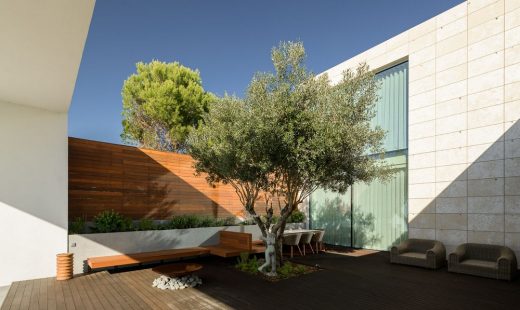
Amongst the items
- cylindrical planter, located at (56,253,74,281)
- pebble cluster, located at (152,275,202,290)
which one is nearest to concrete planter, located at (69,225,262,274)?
cylindrical planter, located at (56,253,74,281)

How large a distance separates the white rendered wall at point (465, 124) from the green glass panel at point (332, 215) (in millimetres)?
2639

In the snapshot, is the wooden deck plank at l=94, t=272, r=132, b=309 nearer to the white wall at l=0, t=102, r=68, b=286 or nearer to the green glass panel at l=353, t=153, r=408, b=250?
the white wall at l=0, t=102, r=68, b=286

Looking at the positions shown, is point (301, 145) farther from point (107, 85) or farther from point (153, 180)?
point (107, 85)

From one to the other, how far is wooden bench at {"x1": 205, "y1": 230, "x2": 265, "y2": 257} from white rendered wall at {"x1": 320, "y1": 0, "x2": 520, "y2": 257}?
510 cm

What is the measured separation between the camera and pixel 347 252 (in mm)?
10289

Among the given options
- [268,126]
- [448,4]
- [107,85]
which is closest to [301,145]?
[268,126]

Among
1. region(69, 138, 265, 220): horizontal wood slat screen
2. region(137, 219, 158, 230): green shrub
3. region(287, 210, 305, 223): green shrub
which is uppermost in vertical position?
region(69, 138, 265, 220): horizontal wood slat screen

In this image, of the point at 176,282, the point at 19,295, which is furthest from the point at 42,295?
the point at 176,282

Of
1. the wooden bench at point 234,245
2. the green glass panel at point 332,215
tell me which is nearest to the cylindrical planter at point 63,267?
the wooden bench at point 234,245

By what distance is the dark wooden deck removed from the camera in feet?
16.8

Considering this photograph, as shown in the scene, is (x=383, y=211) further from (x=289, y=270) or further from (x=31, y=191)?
(x=31, y=191)

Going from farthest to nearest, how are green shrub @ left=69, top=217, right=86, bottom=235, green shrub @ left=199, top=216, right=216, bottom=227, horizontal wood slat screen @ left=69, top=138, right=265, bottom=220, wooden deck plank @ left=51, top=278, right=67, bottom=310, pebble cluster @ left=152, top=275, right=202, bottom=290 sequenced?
green shrub @ left=199, top=216, right=216, bottom=227 < horizontal wood slat screen @ left=69, top=138, right=265, bottom=220 < green shrub @ left=69, top=217, right=86, bottom=235 < pebble cluster @ left=152, top=275, right=202, bottom=290 < wooden deck plank @ left=51, top=278, right=67, bottom=310

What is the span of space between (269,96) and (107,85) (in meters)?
15.4

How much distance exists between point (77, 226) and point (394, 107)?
33.3 feet
